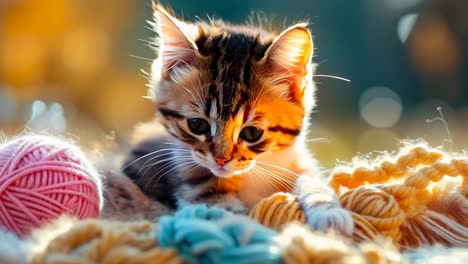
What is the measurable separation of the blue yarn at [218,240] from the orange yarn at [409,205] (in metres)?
0.19

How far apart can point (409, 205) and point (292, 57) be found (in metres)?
0.41

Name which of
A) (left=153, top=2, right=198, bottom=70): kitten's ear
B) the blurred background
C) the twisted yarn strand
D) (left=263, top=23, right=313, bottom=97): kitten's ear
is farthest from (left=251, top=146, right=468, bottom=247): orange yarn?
the blurred background

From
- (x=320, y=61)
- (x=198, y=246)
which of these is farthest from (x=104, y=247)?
(x=320, y=61)

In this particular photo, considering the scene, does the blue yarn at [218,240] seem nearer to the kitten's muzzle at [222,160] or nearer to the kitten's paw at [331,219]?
the kitten's paw at [331,219]

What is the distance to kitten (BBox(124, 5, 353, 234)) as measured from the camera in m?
1.09

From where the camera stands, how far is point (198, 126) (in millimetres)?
1130

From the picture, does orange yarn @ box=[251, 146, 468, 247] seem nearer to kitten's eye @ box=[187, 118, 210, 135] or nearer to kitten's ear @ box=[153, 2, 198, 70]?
kitten's eye @ box=[187, 118, 210, 135]

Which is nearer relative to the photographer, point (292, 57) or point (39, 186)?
point (39, 186)

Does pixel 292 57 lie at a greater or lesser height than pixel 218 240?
greater

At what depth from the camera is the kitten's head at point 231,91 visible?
1.08m

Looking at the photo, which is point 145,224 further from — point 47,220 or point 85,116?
point 85,116

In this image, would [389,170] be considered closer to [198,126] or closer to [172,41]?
[198,126]

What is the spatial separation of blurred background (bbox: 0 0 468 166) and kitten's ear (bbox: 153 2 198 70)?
1.09 metres

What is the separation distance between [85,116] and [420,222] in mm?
1971
